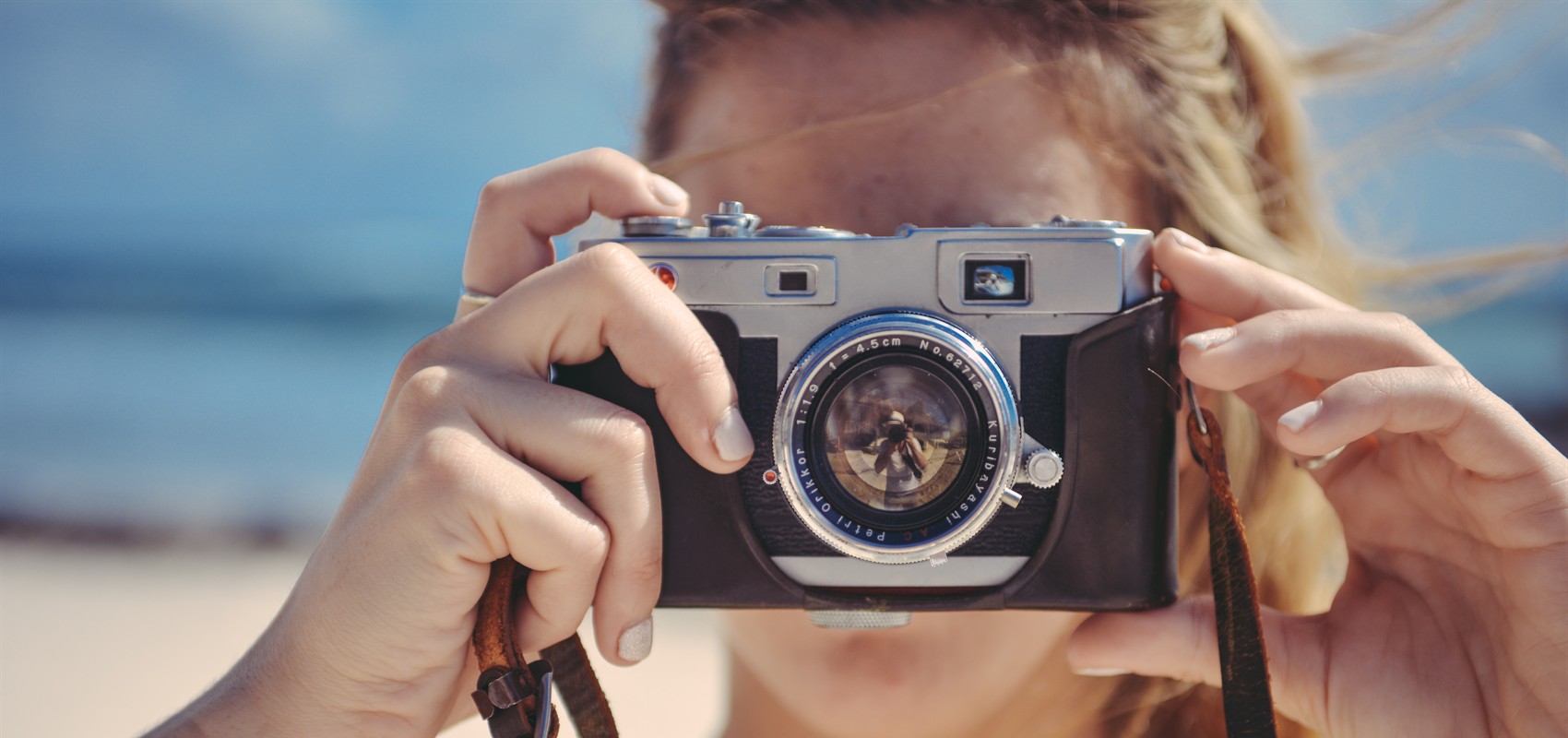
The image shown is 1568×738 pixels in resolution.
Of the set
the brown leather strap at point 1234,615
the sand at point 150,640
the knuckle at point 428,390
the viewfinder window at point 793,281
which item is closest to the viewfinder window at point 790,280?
the viewfinder window at point 793,281

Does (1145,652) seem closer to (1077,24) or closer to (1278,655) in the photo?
(1278,655)

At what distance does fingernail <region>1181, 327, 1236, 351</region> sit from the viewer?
1.18 meters

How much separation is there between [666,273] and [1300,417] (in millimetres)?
632

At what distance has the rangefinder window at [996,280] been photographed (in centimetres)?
124

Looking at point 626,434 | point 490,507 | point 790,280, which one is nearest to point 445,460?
point 490,507

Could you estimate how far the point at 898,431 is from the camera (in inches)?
48.8

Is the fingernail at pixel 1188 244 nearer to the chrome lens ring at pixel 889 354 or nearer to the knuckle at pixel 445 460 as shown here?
the chrome lens ring at pixel 889 354

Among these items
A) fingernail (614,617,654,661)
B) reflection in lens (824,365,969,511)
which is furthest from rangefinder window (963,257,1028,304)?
fingernail (614,617,654,661)

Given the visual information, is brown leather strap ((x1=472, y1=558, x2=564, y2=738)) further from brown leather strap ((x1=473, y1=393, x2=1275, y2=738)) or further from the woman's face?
Answer: the woman's face

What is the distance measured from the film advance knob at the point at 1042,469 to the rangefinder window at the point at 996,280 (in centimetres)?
16

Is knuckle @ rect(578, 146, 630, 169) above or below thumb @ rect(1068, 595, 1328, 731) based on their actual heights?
above

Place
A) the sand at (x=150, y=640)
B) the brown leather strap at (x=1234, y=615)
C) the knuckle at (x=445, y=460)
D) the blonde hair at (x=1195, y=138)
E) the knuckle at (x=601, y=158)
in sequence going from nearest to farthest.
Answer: the knuckle at (x=445, y=460) < the brown leather strap at (x=1234, y=615) < the knuckle at (x=601, y=158) < the blonde hair at (x=1195, y=138) < the sand at (x=150, y=640)

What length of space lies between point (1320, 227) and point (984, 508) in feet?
2.72

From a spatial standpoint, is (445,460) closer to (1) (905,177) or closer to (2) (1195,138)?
(1) (905,177)
